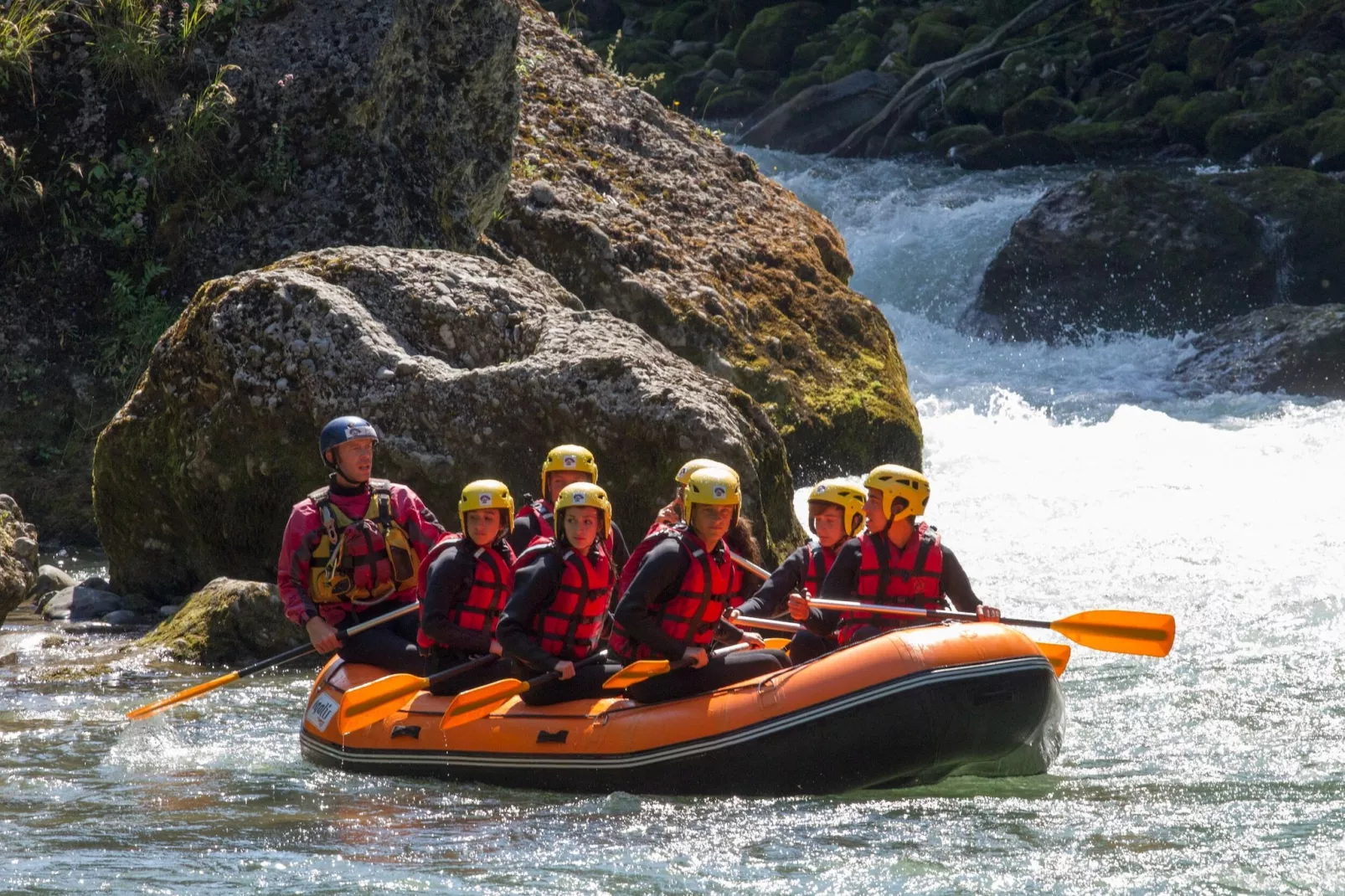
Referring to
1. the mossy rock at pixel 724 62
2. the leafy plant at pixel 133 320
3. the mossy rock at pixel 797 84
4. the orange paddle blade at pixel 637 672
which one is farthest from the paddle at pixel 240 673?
the mossy rock at pixel 724 62

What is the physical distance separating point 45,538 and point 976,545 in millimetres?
6229

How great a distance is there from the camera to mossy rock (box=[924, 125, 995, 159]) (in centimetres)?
2256

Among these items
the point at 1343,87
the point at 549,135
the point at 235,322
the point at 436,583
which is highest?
the point at 1343,87

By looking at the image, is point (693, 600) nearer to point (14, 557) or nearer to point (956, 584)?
point (956, 584)

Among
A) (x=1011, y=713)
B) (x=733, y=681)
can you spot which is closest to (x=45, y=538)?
(x=733, y=681)

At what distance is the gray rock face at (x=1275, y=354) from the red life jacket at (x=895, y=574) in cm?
942

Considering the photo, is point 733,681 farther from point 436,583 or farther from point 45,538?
point 45,538

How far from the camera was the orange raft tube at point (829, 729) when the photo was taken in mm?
5949

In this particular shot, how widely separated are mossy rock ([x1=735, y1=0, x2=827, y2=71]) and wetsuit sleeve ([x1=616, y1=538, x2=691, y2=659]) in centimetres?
2276

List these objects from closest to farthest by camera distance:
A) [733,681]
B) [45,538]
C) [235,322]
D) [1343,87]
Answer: [733,681] < [235,322] < [45,538] < [1343,87]

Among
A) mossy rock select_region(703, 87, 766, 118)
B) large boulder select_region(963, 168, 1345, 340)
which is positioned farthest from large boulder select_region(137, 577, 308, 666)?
mossy rock select_region(703, 87, 766, 118)

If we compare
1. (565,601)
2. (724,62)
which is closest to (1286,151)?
(724,62)

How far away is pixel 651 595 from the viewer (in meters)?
6.18

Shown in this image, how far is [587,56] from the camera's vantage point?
14.6m
